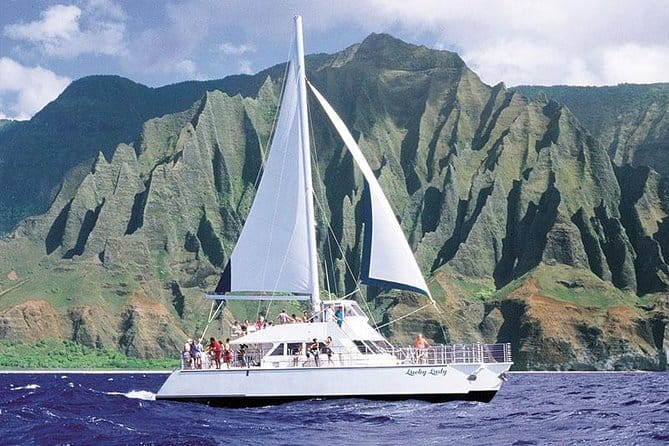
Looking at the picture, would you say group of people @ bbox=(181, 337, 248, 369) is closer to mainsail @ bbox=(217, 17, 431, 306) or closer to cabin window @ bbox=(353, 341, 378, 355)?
mainsail @ bbox=(217, 17, 431, 306)

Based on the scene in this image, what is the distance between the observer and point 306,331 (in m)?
38.7

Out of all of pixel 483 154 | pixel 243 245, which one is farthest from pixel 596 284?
pixel 243 245

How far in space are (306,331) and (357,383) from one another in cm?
361

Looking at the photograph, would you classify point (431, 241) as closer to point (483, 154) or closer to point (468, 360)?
point (483, 154)

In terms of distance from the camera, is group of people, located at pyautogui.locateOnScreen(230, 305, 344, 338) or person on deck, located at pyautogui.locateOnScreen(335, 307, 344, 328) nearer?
person on deck, located at pyautogui.locateOnScreen(335, 307, 344, 328)

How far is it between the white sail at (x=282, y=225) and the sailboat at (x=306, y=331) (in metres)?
0.04

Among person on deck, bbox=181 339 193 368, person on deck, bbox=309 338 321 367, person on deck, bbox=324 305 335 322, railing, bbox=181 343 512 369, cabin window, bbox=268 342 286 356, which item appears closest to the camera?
person on deck, bbox=309 338 321 367

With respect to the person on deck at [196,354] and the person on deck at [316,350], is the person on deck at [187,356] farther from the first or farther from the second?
the person on deck at [316,350]

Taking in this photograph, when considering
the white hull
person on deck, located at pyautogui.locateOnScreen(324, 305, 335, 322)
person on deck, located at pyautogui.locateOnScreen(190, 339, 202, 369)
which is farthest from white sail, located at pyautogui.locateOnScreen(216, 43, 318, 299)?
the white hull

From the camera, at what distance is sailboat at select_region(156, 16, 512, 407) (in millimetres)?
36281

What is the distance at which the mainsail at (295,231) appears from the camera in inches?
1535

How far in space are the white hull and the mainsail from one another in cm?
378

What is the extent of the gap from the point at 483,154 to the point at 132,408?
166 m

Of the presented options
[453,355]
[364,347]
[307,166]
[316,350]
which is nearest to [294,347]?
[316,350]
